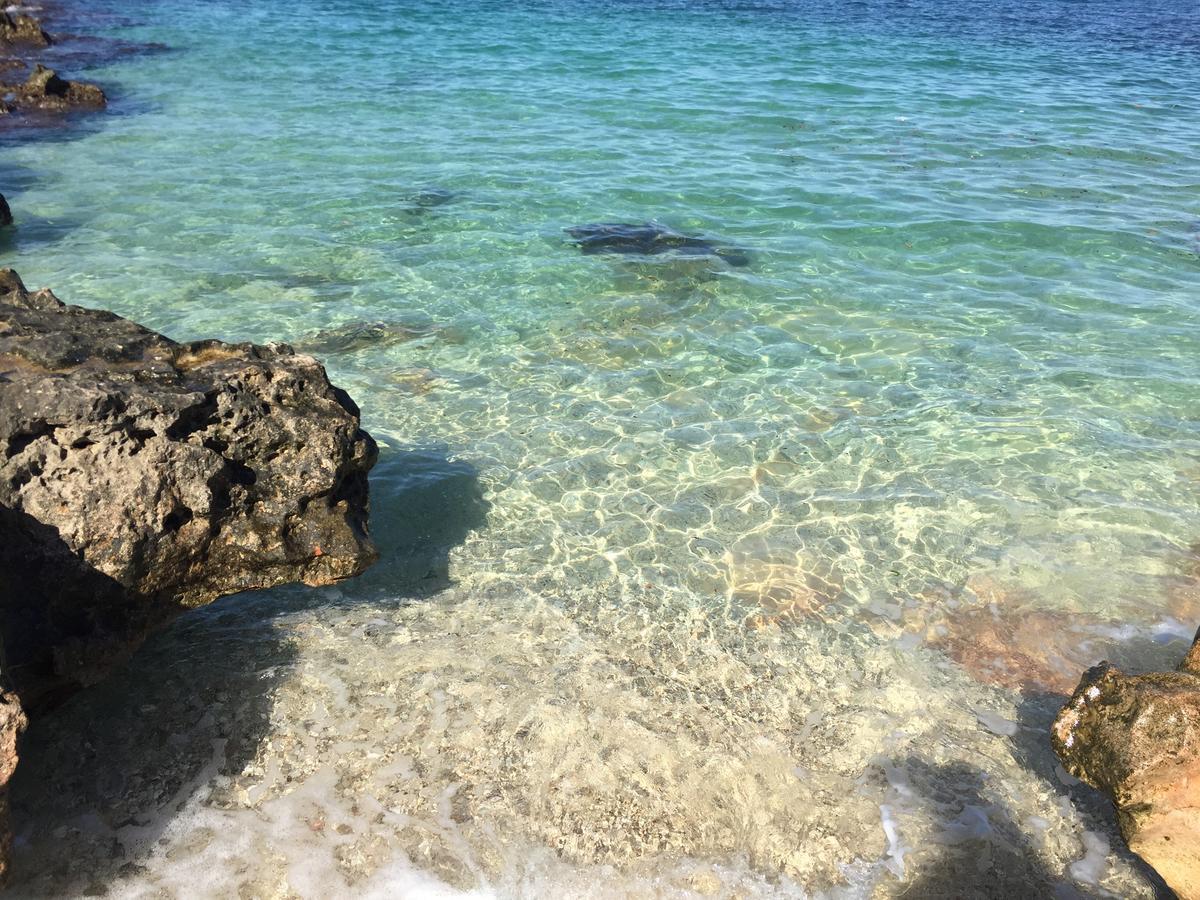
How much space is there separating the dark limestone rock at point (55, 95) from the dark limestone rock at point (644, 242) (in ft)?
44.0

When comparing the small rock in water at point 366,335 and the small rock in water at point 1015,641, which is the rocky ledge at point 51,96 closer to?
the small rock in water at point 366,335

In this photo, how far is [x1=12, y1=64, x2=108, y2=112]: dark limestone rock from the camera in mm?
19500

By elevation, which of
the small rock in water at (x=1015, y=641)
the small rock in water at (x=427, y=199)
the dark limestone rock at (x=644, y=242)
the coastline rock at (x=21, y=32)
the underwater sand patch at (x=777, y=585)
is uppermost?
the coastline rock at (x=21, y=32)

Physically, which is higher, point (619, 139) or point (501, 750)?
point (619, 139)

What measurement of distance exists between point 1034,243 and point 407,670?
36.4ft

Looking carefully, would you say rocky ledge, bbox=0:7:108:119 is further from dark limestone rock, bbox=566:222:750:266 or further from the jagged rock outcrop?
the jagged rock outcrop

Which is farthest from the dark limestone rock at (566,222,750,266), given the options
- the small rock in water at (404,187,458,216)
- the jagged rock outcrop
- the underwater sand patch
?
the jagged rock outcrop

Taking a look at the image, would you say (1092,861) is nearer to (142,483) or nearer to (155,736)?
(155,736)

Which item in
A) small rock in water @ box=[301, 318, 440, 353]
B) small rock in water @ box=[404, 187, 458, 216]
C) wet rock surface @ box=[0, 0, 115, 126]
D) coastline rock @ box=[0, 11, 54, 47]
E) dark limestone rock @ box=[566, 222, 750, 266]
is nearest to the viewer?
small rock in water @ box=[301, 318, 440, 353]

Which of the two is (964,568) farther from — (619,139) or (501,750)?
(619,139)

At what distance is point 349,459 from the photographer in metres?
5.34

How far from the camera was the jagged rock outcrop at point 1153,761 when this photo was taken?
4152 millimetres

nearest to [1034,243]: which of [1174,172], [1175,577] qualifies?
[1174,172]

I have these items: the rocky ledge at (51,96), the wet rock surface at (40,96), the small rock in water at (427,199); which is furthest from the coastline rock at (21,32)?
the small rock in water at (427,199)
